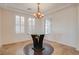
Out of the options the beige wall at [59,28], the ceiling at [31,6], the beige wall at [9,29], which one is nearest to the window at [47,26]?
the beige wall at [59,28]

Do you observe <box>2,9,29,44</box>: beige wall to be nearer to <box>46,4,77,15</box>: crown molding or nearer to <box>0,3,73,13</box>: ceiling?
<box>0,3,73,13</box>: ceiling

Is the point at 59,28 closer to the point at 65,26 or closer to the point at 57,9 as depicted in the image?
the point at 65,26

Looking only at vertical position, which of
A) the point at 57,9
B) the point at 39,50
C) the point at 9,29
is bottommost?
the point at 39,50

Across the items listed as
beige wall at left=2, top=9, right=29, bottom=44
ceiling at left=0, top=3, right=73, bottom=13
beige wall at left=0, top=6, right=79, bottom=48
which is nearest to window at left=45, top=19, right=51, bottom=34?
beige wall at left=0, top=6, right=79, bottom=48

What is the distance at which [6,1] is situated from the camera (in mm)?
1702

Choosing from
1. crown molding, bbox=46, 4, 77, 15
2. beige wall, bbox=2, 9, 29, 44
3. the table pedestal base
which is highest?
crown molding, bbox=46, 4, 77, 15

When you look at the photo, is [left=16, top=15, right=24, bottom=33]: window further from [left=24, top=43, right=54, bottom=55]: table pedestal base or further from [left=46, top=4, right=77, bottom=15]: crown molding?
[left=46, top=4, right=77, bottom=15]: crown molding

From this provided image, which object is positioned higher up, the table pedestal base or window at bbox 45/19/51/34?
window at bbox 45/19/51/34

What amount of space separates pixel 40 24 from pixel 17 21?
0.37m

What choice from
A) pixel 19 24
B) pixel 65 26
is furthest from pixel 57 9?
pixel 19 24

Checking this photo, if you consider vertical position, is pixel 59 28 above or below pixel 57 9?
below
